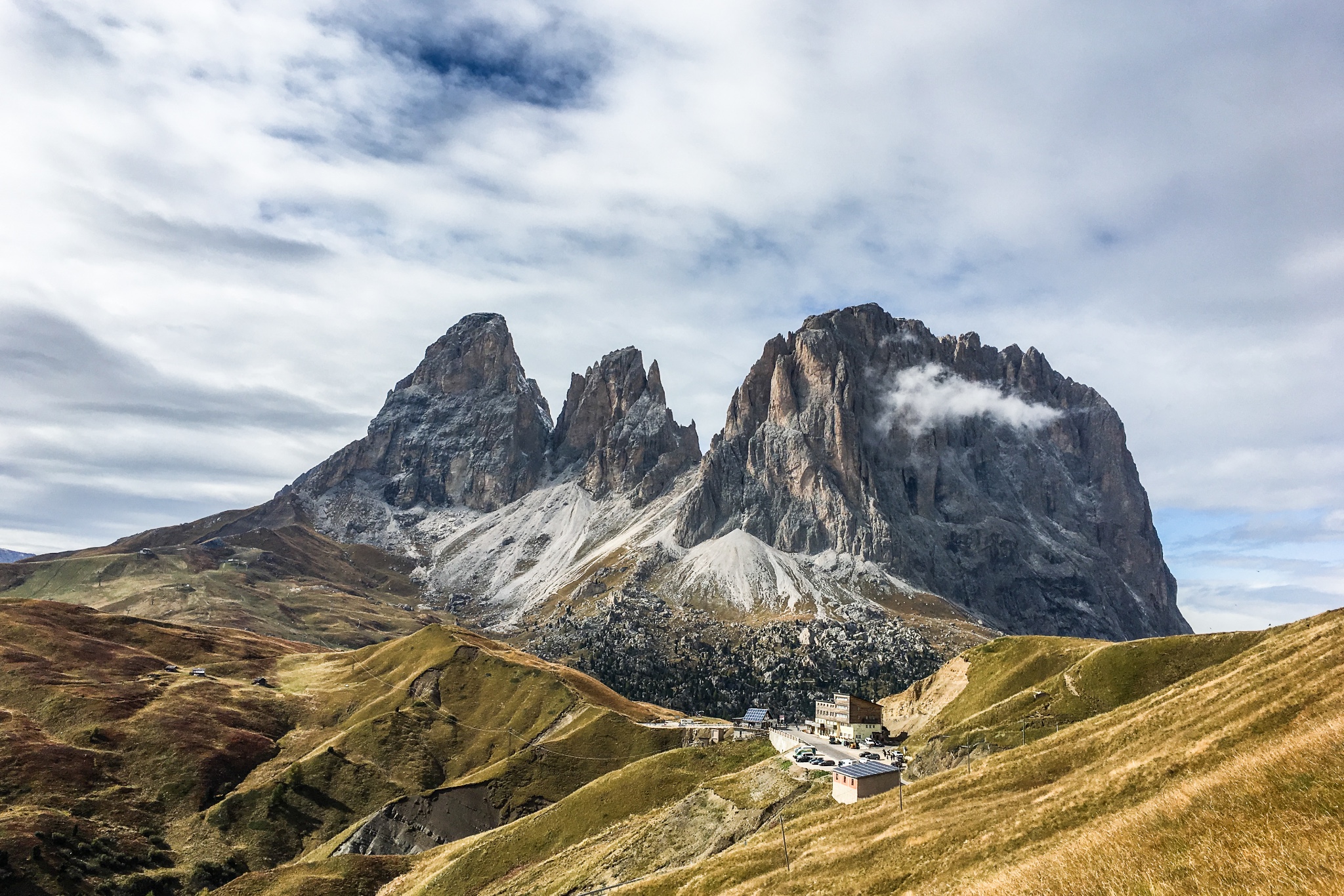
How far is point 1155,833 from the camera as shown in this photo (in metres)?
29.8

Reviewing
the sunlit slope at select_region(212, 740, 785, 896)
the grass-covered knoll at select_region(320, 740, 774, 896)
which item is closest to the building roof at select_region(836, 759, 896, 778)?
the sunlit slope at select_region(212, 740, 785, 896)

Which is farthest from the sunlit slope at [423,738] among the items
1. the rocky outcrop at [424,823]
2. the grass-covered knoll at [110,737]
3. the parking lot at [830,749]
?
the parking lot at [830,749]

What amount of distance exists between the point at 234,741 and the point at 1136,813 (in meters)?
150

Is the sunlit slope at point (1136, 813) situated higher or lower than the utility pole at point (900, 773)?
higher

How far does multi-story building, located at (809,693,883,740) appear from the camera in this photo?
390 ft

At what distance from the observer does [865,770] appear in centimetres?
6856

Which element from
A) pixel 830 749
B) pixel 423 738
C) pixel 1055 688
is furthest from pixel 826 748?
pixel 423 738

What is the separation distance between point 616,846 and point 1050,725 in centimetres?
5436

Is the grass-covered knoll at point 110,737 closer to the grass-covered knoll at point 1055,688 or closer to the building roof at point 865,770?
the building roof at point 865,770

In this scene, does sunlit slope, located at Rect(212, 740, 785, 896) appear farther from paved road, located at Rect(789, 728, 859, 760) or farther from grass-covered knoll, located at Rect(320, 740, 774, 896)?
paved road, located at Rect(789, 728, 859, 760)

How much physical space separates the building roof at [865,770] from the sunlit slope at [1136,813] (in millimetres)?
3552

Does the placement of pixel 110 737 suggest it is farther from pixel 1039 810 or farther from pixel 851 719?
pixel 1039 810

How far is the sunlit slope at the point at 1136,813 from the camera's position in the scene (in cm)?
2558

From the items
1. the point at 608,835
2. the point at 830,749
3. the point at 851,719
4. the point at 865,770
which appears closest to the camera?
the point at 865,770
